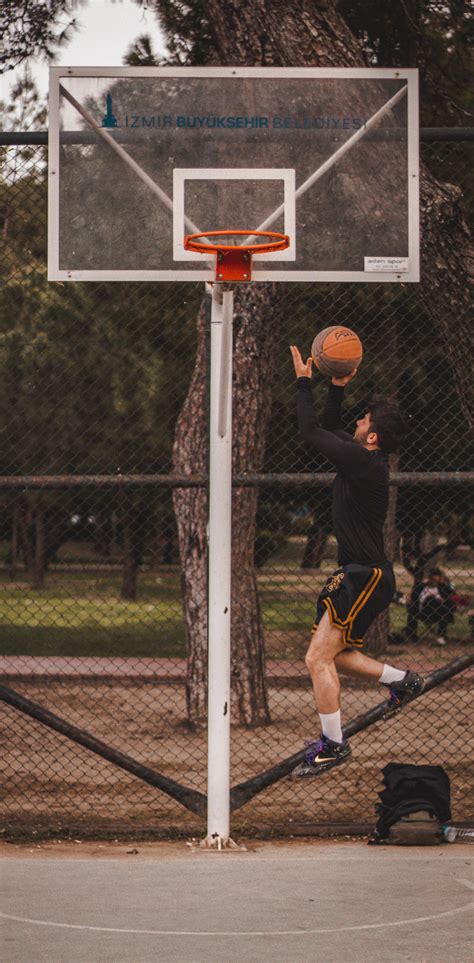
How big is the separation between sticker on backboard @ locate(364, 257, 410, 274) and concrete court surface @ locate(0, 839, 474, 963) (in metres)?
2.97

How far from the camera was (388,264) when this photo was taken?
6980 millimetres

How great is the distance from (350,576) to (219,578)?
80 cm

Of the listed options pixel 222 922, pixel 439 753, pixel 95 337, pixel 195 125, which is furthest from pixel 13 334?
pixel 222 922

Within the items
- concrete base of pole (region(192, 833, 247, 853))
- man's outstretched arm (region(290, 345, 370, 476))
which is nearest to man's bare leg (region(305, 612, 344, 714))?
man's outstretched arm (region(290, 345, 370, 476))

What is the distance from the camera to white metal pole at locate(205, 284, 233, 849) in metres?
6.66

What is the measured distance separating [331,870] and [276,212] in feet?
10.7

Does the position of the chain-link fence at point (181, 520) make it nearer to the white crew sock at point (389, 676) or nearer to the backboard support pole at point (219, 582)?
the backboard support pole at point (219, 582)

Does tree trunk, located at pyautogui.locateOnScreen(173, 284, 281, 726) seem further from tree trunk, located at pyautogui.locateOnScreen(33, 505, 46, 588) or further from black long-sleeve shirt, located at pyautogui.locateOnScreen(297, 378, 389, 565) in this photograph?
tree trunk, located at pyautogui.locateOnScreen(33, 505, 46, 588)

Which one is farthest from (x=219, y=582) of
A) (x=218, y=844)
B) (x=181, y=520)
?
(x=181, y=520)

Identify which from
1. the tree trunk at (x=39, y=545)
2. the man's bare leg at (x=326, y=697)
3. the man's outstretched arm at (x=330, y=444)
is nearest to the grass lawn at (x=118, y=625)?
the tree trunk at (x=39, y=545)

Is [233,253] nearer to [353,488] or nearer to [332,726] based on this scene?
[353,488]

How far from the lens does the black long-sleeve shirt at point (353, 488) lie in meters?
6.17

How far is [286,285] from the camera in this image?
11227 millimetres

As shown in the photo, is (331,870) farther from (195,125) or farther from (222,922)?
(195,125)
